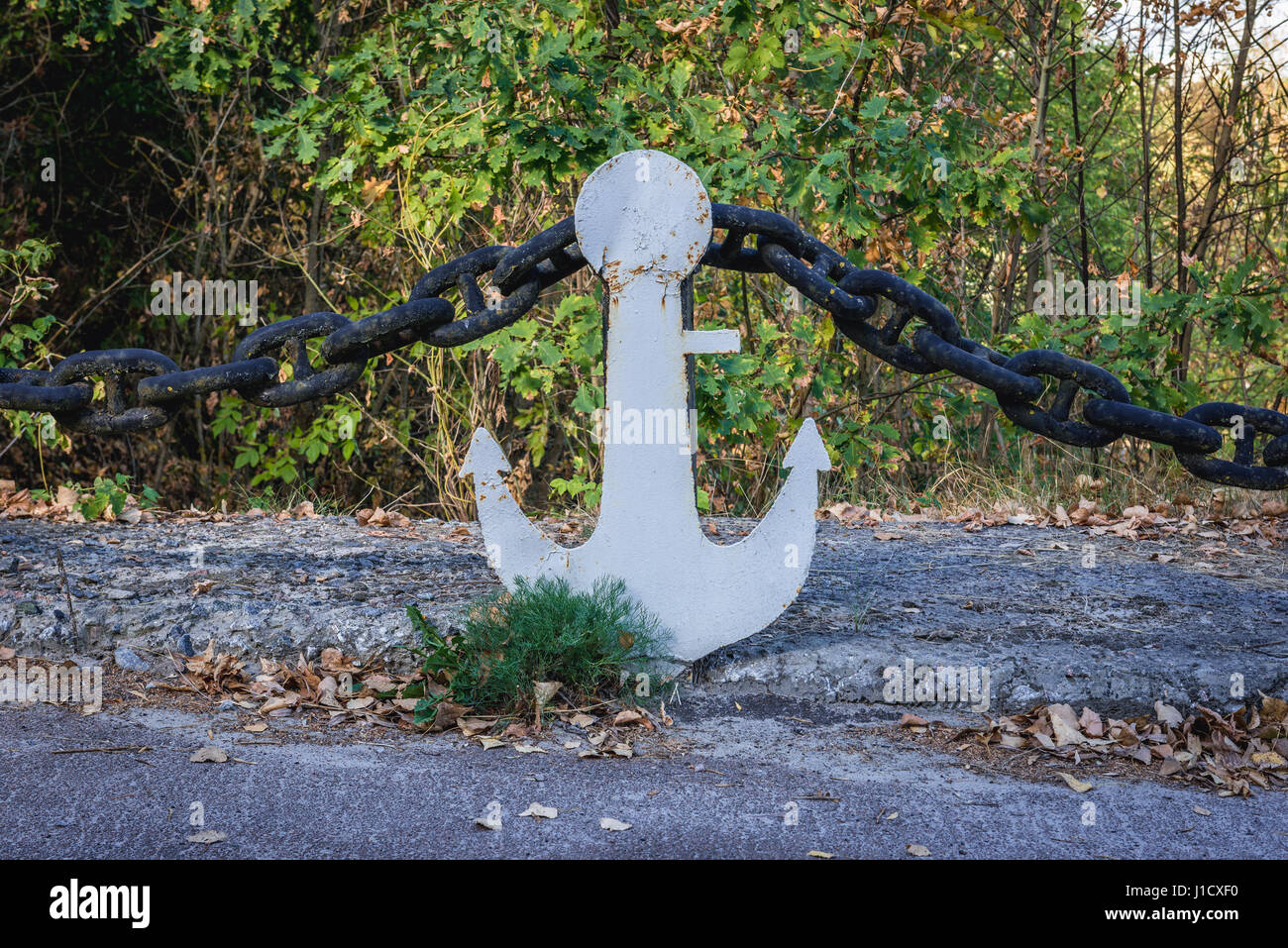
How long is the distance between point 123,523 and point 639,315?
3.75 m

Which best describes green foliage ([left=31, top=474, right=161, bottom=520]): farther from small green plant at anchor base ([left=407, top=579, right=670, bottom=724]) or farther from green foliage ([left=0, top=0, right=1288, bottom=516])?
small green plant at anchor base ([left=407, top=579, right=670, bottom=724])

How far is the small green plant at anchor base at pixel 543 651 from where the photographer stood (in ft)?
9.92

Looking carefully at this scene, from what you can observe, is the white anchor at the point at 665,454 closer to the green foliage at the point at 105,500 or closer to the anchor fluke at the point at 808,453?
the anchor fluke at the point at 808,453

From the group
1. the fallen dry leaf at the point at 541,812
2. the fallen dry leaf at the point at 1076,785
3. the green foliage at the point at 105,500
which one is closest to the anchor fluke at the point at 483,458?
the fallen dry leaf at the point at 541,812

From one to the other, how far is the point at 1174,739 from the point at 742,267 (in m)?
1.68

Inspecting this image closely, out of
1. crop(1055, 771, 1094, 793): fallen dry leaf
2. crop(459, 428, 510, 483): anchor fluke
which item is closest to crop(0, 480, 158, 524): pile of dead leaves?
crop(459, 428, 510, 483): anchor fluke

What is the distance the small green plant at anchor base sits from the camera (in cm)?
302

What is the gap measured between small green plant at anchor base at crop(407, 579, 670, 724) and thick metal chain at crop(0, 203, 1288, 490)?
74 centimetres

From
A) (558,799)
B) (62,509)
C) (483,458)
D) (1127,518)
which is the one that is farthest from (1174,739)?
(62,509)

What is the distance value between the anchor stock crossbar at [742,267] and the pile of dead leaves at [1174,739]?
0.68 m

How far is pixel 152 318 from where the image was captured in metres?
8.30

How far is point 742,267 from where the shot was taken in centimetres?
331

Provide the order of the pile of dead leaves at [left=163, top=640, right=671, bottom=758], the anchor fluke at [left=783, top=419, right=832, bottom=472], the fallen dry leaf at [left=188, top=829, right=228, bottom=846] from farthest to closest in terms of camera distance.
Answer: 1. the anchor fluke at [left=783, top=419, right=832, bottom=472]
2. the pile of dead leaves at [left=163, top=640, right=671, bottom=758]
3. the fallen dry leaf at [left=188, top=829, right=228, bottom=846]

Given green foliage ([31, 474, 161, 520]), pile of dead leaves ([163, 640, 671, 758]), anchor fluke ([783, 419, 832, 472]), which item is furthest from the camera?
green foliage ([31, 474, 161, 520])
